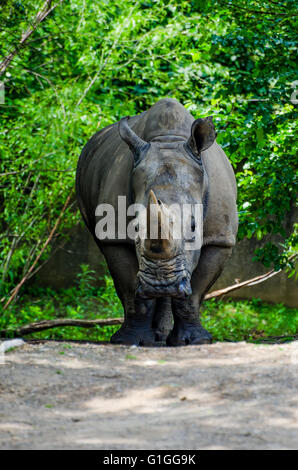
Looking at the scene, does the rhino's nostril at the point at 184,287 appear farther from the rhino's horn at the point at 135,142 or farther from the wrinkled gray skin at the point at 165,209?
the rhino's horn at the point at 135,142

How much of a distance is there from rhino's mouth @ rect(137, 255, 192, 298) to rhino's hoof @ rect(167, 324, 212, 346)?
0.80 meters

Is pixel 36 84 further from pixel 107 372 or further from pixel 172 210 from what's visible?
pixel 107 372

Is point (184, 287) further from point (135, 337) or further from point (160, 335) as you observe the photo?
point (160, 335)

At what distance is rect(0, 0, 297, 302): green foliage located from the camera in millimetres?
7129

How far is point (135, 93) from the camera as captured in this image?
36.6 ft

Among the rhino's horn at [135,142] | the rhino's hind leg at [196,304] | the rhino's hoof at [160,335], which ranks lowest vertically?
the rhino's hoof at [160,335]

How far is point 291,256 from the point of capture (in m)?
8.56

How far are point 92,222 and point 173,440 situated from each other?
4.29m

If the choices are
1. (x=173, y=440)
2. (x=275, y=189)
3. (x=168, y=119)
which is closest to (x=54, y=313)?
(x=275, y=189)

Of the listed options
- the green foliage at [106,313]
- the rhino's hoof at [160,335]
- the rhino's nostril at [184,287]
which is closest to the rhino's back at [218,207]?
the rhino's nostril at [184,287]

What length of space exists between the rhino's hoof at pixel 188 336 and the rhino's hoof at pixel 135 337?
0.55 feet

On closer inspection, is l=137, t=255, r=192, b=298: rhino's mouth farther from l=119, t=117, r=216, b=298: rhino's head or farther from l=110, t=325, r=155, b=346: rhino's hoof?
l=110, t=325, r=155, b=346: rhino's hoof

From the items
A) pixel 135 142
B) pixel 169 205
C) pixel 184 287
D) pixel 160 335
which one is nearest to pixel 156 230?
pixel 169 205

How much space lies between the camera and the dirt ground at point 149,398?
3.32 m
